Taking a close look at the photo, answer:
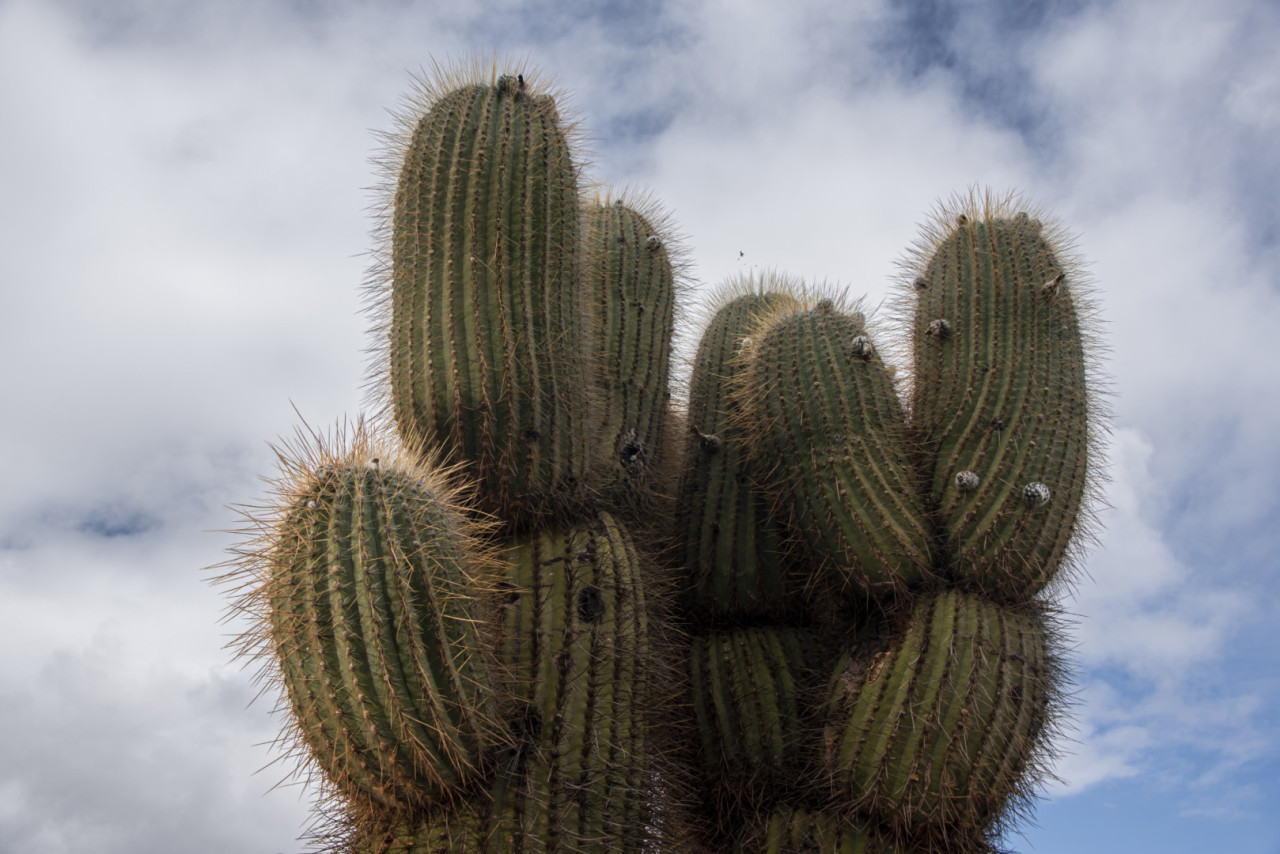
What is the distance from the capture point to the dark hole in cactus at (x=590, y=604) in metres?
4.07

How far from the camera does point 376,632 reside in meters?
3.28

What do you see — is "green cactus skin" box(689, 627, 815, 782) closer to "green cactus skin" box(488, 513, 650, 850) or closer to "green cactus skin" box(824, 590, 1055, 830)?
"green cactus skin" box(824, 590, 1055, 830)

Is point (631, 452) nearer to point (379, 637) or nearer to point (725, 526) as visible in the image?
point (725, 526)

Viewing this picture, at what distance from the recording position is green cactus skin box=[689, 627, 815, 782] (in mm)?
4773

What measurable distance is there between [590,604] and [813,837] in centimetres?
145

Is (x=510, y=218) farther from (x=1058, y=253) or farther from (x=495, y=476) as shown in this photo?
(x=1058, y=253)

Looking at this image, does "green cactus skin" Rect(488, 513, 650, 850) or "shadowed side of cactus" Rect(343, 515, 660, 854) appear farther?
"green cactus skin" Rect(488, 513, 650, 850)

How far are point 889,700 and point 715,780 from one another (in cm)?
103

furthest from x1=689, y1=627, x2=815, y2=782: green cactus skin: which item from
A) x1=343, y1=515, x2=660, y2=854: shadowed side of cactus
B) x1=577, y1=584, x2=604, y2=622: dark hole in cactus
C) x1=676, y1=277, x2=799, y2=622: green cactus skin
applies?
x1=577, y1=584, x2=604, y2=622: dark hole in cactus

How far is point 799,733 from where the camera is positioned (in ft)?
15.5

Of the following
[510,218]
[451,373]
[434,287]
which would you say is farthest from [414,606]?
[510,218]

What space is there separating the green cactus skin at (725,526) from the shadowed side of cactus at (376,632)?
1841mm

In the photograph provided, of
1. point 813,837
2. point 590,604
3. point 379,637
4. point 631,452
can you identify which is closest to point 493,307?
point 631,452

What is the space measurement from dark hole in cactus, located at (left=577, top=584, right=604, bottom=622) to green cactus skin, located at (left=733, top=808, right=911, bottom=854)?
134cm
